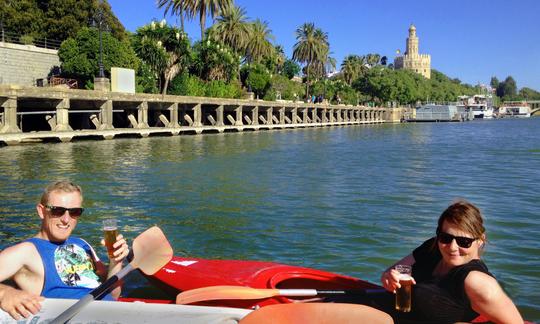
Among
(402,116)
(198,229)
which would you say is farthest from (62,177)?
(402,116)

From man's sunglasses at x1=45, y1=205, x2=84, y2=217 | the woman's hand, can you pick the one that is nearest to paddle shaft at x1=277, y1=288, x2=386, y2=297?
the woman's hand

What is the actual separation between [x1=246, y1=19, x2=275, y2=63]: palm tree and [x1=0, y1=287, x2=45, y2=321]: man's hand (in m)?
72.9

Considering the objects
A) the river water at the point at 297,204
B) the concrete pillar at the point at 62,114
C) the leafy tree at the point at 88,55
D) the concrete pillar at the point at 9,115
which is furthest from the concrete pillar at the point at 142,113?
the river water at the point at 297,204

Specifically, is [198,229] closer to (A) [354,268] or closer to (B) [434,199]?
(A) [354,268]

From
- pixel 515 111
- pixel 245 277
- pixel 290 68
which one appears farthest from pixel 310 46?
pixel 515 111

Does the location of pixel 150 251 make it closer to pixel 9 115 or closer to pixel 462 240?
pixel 462 240

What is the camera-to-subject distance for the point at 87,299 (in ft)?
11.7

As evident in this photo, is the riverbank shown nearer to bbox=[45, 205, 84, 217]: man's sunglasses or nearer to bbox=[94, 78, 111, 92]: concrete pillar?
bbox=[94, 78, 111, 92]: concrete pillar

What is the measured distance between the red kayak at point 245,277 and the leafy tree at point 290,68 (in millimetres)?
90847

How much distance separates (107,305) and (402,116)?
408 ft

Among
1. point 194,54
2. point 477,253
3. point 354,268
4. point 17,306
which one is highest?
point 194,54

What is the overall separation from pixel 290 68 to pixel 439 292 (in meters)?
94.4

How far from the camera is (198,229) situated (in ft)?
31.0

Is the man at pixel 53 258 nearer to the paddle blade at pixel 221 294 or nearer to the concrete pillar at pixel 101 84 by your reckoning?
the paddle blade at pixel 221 294
